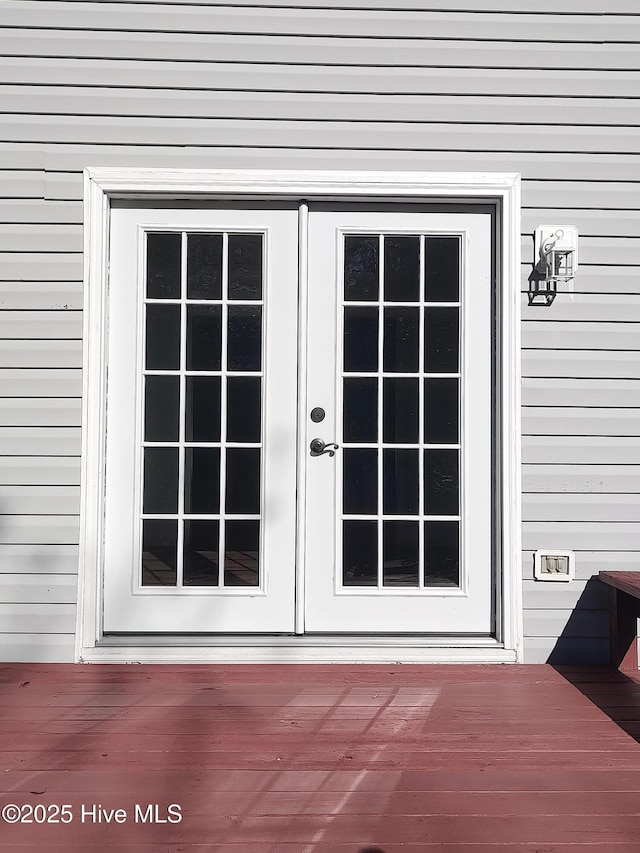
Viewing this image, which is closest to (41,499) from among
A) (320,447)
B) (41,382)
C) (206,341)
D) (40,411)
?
(40,411)

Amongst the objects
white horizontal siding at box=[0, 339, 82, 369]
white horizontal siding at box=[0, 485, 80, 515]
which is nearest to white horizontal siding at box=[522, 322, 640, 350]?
white horizontal siding at box=[0, 339, 82, 369]

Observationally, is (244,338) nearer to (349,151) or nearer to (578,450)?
(349,151)

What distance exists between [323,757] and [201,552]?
1.20 meters

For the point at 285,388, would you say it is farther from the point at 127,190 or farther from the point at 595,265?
the point at 595,265

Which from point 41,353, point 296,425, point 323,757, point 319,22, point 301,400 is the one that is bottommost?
point 323,757

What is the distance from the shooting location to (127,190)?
10.2 feet

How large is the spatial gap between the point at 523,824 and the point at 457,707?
29.9 inches

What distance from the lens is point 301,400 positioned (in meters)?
3.14

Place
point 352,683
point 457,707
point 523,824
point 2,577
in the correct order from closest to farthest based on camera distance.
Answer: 1. point 523,824
2. point 457,707
3. point 352,683
4. point 2,577

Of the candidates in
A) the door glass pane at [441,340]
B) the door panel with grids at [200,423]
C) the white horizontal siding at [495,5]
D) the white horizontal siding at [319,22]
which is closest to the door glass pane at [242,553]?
the door panel with grids at [200,423]

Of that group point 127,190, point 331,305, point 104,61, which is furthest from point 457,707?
point 104,61

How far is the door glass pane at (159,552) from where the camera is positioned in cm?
313

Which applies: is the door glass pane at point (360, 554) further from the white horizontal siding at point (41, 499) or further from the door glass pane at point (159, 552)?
the white horizontal siding at point (41, 499)

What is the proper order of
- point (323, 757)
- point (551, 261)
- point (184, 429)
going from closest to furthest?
point (323, 757), point (551, 261), point (184, 429)
